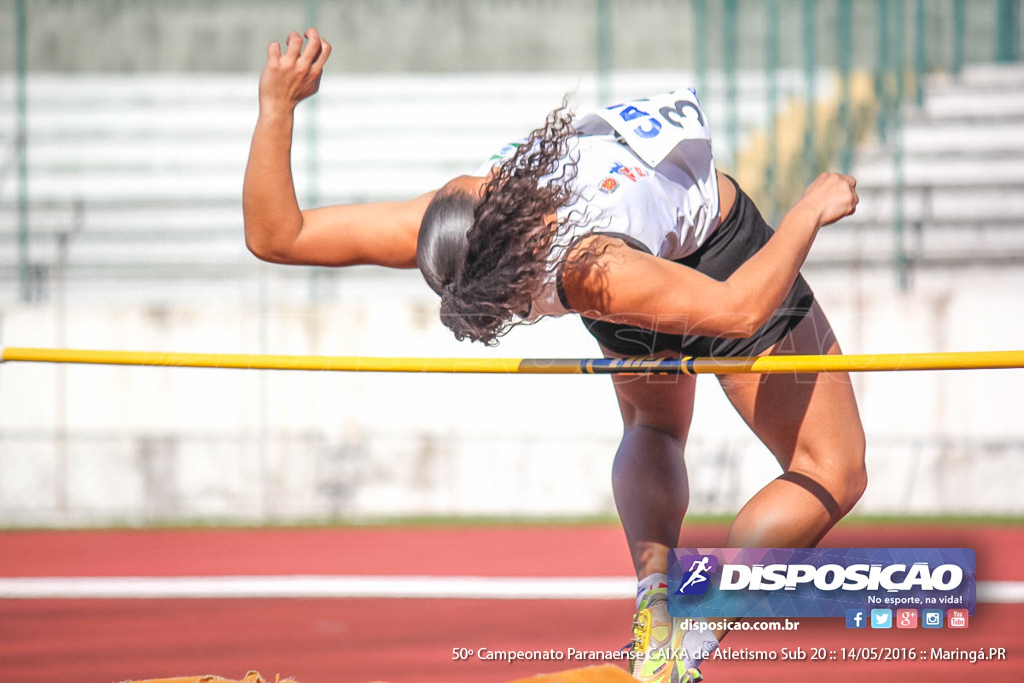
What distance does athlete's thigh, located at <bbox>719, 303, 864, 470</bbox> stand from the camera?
2135 millimetres

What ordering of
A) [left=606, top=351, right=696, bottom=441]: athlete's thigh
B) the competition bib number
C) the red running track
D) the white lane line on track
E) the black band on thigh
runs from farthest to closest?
the white lane line on track, the red running track, [left=606, top=351, right=696, bottom=441]: athlete's thigh, the black band on thigh, the competition bib number

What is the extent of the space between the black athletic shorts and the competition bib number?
21 cm

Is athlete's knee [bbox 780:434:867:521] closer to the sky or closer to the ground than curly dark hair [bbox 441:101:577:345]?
closer to the ground

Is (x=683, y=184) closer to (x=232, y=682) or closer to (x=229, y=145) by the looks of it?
(x=232, y=682)

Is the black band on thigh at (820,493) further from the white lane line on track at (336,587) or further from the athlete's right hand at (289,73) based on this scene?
A: the white lane line on track at (336,587)

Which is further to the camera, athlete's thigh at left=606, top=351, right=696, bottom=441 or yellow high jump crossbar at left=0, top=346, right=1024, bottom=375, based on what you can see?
athlete's thigh at left=606, top=351, right=696, bottom=441

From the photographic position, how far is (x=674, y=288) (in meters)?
1.78

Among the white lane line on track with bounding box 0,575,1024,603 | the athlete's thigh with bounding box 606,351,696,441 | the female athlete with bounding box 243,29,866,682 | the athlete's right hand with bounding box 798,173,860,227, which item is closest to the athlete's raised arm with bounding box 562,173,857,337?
the female athlete with bounding box 243,29,866,682

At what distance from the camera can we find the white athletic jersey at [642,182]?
73.7 inches

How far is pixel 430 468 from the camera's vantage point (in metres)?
5.96

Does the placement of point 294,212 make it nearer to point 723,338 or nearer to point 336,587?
point 723,338

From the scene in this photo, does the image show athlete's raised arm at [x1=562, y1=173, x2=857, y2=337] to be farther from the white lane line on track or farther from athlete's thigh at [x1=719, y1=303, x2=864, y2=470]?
the white lane line on track

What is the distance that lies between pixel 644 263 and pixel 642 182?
24 centimetres

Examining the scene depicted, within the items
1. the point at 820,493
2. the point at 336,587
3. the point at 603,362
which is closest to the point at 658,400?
the point at 603,362
